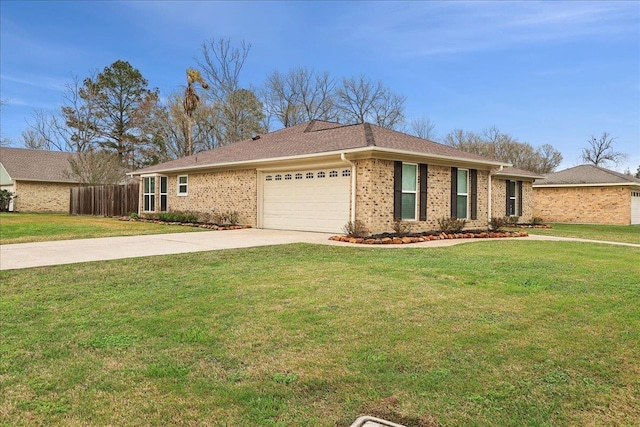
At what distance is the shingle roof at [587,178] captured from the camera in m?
25.0

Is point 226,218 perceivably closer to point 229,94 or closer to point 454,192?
point 454,192

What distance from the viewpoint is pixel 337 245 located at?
10.8 meters

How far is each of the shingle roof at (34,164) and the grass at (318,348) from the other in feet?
99.3

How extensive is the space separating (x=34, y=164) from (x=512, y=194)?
112ft

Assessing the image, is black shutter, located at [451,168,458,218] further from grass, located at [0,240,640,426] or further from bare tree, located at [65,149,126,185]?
bare tree, located at [65,149,126,185]

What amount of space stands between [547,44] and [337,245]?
1309cm

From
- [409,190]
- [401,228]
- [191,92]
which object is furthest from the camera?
[191,92]

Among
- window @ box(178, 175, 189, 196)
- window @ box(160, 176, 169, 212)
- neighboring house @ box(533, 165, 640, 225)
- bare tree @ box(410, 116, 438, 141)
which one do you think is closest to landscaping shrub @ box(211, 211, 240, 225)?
window @ box(178, 175, 189, 196)

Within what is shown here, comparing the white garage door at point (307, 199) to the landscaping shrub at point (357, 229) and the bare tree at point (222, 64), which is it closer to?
the landscaping shrub at point (357, 229)

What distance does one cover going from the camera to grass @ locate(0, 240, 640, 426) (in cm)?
278

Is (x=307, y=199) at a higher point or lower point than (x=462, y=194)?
lower

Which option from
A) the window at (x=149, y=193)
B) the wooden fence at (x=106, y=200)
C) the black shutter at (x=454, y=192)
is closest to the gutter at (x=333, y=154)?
the black shutter at (x=454, y=192)


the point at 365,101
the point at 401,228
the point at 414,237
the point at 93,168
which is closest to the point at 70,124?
the point at 93,168

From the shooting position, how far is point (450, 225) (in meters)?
14.4
